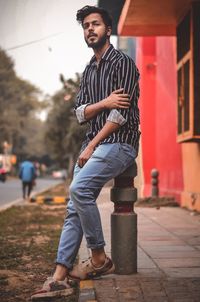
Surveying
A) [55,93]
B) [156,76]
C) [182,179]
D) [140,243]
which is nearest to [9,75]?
[55,93]

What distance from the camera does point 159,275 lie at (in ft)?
12.9

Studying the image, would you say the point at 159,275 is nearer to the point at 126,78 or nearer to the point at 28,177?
the point at 126,78

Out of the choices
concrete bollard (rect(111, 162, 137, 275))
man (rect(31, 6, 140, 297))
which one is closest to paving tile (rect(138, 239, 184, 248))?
concrete bollard (rect(111, 162, 137, 275))

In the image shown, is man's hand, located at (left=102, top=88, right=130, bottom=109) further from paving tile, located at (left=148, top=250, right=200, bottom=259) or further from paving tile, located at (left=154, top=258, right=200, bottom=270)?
paving tile, located at (left=148, top=250, right=200, bottom=259)

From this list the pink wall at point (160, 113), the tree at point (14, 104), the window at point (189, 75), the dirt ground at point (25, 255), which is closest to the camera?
the dirt ground at point (25, 255)

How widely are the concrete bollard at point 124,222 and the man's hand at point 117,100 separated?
0.50 m

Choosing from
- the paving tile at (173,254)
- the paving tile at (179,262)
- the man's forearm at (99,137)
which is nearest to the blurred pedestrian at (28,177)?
the paving tile at (173,254)

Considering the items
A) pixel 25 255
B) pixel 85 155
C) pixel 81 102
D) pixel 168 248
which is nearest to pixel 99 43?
pixel 81 102

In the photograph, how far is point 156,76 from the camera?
49.3 ft

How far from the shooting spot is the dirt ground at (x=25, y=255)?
13.3 ft

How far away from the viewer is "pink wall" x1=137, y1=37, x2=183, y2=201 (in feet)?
39.8

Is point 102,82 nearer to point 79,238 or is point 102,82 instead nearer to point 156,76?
point 79,238

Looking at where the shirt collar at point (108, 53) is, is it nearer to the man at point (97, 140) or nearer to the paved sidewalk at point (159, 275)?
the man at point (97, 140)

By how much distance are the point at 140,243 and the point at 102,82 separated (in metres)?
2.57
